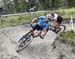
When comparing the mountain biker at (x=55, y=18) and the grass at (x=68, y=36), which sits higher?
the mountain biker at (x=55, y=18)

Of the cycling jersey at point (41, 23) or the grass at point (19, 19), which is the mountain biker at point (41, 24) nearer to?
the cycling jersey at point (41, 23)

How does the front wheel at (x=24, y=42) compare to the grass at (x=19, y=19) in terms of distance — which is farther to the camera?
the grass at (x=19, y=19)

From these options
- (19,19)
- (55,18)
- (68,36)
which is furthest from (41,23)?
(19,19)

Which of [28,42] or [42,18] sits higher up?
[42,18]

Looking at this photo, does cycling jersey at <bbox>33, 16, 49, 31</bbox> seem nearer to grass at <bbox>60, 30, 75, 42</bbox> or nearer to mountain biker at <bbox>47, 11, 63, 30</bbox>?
mountain biker at <bbox>47, 11, 63, 30</bbox>

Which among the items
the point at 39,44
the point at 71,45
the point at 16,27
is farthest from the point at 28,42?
the point at 16,27

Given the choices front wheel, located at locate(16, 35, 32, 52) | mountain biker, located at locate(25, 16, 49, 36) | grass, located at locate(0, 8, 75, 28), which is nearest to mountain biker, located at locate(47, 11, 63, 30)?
mountain biker, located at locate(25, 16, 49, 36)

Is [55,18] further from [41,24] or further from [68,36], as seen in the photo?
[68,36]

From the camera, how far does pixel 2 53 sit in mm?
14219

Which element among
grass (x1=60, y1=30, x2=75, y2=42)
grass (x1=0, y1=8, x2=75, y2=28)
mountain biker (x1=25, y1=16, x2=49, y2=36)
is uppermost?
mountain biker (x1=25, y1=16, x2=49, y2=36)

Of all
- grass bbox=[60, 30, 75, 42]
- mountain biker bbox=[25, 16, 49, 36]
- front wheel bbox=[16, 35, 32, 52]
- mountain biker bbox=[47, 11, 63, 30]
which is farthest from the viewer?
mountain biker bbox=[47, 11, 63, 30]

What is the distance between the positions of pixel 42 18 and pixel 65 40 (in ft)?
5.00

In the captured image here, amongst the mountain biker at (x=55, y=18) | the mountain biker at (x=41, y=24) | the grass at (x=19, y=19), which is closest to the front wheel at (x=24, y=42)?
the mountain biker at (x=41, y=24)

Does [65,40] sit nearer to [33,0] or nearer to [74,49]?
[74,49]
